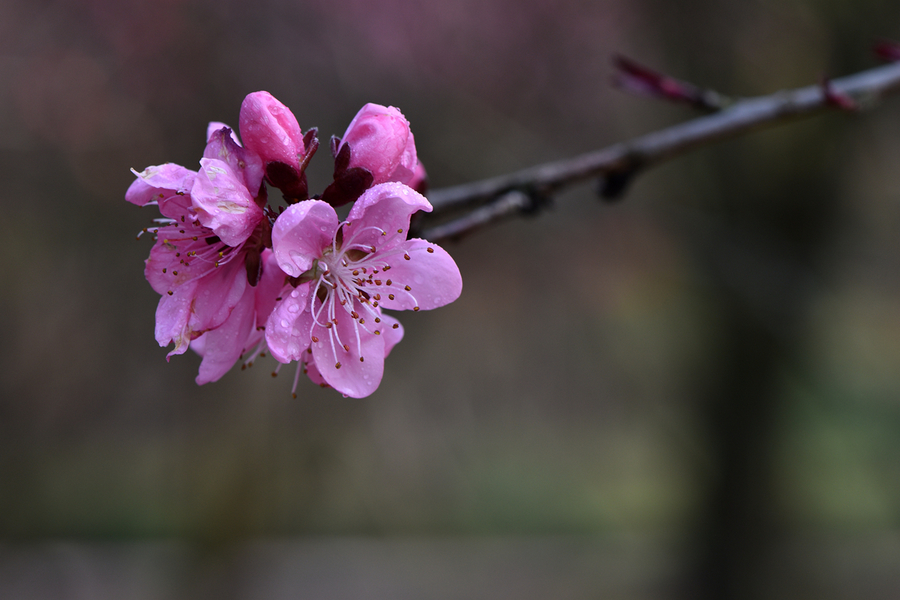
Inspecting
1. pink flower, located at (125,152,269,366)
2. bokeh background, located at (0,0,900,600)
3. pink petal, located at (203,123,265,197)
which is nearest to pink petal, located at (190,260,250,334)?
pink flower, located at (125,152,269,366)

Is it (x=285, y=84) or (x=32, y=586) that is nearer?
(x=285, y=84)

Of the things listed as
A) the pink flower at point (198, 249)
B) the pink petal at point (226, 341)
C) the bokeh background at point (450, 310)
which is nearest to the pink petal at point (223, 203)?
the pink flower at point (198, 249)

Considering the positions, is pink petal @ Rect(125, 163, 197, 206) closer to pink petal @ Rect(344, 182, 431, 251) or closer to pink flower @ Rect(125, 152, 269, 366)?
pink flower @ Rect(125, 152, 269, 366)

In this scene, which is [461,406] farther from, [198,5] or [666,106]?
[198,5]

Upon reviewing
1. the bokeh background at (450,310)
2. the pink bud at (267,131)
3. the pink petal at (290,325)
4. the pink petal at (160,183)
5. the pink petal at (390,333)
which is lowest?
the pink petal at (290,325)

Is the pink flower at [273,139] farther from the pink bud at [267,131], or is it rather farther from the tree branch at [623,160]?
the tree branch at [623,160]

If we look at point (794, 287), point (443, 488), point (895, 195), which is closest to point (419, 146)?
point (794, 287)
